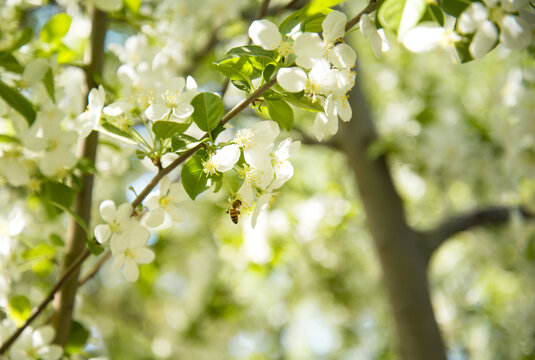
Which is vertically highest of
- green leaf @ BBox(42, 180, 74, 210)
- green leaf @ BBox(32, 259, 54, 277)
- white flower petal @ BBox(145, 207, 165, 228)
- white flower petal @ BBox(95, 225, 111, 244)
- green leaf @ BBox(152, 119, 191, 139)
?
green leaf @ BBox(152, 119, 191, 139)

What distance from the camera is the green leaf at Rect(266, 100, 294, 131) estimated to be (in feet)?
1.89

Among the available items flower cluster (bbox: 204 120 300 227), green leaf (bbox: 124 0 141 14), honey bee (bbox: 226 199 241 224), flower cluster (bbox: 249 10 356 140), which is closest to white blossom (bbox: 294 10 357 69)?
flower cluster (bbox: 249 10 356 140)

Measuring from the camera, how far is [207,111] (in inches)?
21.4

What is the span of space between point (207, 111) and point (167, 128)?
0.19ft

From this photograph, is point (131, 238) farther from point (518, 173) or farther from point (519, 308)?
point (519, 308)

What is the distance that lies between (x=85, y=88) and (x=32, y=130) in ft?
0.90

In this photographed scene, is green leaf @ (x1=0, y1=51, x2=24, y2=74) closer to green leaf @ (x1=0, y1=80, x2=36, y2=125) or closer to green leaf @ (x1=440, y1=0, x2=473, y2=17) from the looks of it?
green leaf @ (x1=0, y1=80, x2=36, y2=125)

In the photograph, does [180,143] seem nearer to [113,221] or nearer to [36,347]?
[113,221]

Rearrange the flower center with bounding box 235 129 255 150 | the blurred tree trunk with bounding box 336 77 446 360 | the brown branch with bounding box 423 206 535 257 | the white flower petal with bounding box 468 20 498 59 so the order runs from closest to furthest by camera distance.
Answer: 1. the white flower petal with bounding box 468 20 498 59
2. the flower center with bounding box 235 129 255 150
3. the blurred tree trunk with bounding box 336 77 446 360
4. the brown branch with bounding box 423 206 535 257

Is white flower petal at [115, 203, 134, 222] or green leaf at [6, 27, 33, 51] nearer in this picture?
white flower petal at [115, 203, 134, 222]

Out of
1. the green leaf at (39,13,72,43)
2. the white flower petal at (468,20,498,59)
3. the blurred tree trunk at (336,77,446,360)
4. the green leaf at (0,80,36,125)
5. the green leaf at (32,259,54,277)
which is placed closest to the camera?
the white flower petal at (468,20,498,59)

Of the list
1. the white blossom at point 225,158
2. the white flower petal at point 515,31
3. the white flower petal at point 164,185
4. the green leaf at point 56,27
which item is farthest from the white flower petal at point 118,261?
the white flower petal at point 515,31

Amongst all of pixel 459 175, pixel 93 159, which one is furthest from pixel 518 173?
pixel 93 159

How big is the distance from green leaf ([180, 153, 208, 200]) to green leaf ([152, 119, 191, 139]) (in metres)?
0.04
